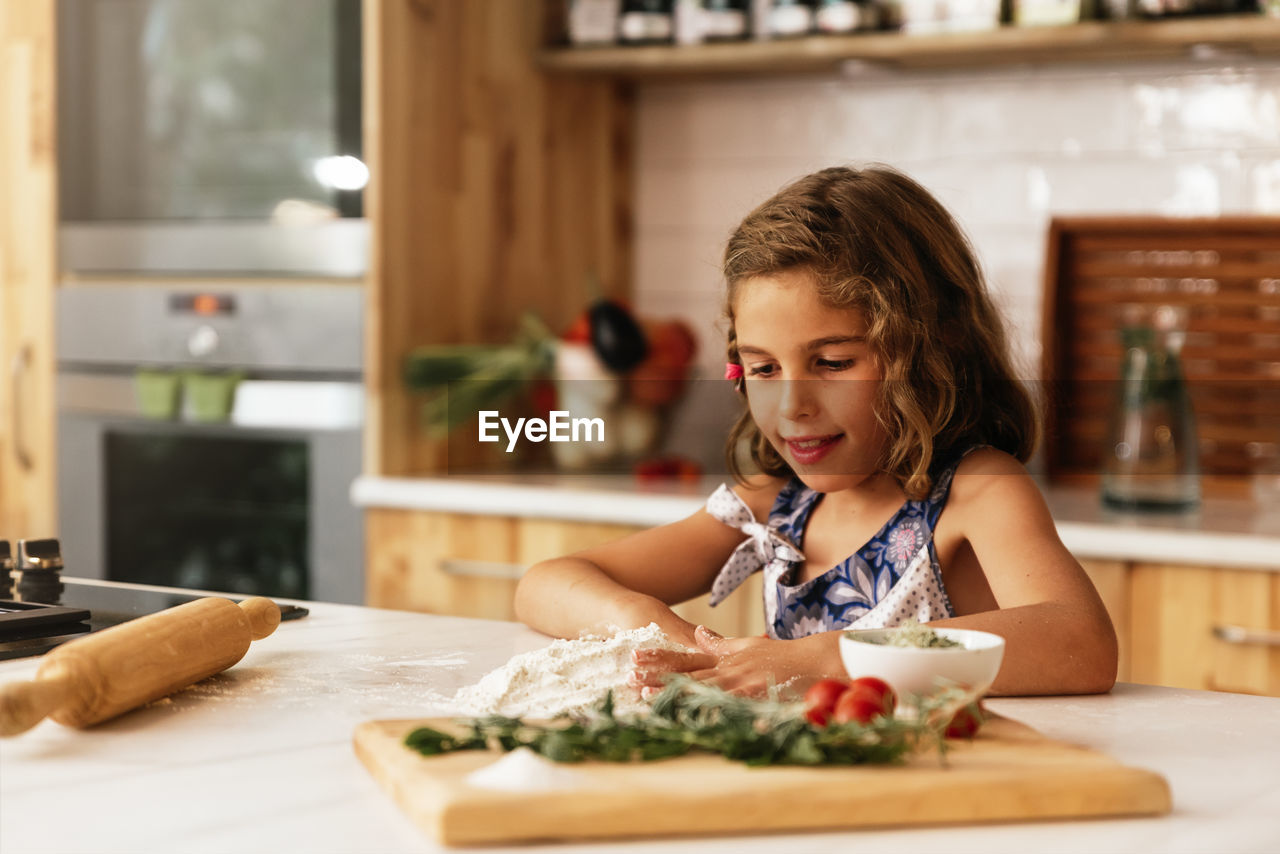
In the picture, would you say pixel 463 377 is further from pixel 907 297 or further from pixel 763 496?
pixel 907 297

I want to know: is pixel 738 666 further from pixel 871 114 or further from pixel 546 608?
pixel 871 114

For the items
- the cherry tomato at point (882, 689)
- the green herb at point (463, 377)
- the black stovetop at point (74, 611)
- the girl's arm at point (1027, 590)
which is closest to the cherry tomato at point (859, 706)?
the cherry tomato at point (882, 689)

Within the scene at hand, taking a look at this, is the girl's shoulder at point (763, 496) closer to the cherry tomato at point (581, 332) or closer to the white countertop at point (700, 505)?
the white countertop at point (700, 505)

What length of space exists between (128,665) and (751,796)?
0.42m

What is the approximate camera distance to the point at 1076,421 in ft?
7.84

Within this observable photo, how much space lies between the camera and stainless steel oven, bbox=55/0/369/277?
2260 mm

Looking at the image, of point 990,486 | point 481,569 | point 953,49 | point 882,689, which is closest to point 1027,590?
point 990,486

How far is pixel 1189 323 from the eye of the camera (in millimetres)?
2320

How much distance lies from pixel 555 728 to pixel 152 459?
6.00 ft

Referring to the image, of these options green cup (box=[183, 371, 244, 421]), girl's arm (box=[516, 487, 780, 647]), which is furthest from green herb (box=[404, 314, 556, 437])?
girl's arm (box=[516, 487, 780, 647])

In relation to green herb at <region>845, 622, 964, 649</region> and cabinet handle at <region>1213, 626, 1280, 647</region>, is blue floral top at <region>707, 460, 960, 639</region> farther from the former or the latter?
cabinet handle at <region>1213, 626, 1280, 647</region>

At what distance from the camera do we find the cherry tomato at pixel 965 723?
80cm

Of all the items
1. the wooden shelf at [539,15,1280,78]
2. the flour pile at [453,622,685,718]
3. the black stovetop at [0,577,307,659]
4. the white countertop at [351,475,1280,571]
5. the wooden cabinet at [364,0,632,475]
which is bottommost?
the white countertop at [351,475,1280,571]

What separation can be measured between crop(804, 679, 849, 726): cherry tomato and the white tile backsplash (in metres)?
1.69
